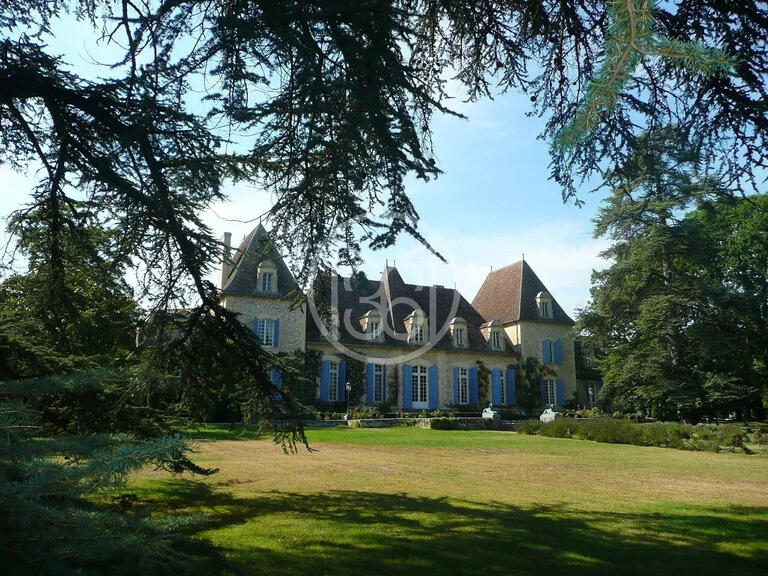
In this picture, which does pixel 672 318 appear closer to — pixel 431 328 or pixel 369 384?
pixel 431 328

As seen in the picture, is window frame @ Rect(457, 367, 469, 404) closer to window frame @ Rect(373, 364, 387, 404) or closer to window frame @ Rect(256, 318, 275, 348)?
window frame @ Rect(373, 364, 387, 404)

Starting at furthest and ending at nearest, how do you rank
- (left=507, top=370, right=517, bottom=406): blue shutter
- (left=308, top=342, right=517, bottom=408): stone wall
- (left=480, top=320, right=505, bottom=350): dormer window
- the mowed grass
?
(left=480, top=320, right=505, bottom=350): dormer window < (left=507, top=370, right=517, bottom=406): blue shutter < (left=308, top=342, right=517, bottom=408): stone wall < the mowed grass

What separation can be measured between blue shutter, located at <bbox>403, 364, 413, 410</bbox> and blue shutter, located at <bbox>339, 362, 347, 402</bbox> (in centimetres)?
338

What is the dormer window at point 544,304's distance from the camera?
34.2 meters

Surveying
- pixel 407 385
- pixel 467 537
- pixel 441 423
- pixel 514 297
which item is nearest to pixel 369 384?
pixel 407 385

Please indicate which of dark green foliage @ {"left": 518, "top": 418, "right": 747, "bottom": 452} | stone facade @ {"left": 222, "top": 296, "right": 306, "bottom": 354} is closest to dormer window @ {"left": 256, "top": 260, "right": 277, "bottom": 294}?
stone facade @ {"left": 222, "top": 296, "right": 306, "bottom": 354}

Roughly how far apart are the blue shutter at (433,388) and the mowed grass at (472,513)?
62.1 feet

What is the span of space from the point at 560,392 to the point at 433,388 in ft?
27.3

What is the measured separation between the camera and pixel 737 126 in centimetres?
507

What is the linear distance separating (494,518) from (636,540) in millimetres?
1441

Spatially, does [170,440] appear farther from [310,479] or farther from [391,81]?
[310,479]

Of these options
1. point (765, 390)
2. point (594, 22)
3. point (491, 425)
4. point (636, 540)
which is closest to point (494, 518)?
point (636, 540)

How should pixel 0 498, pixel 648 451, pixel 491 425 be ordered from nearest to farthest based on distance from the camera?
pixel 0 498, pixel 648 451, pixel 491 425

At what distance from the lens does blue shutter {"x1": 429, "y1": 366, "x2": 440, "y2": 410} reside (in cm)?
3080
